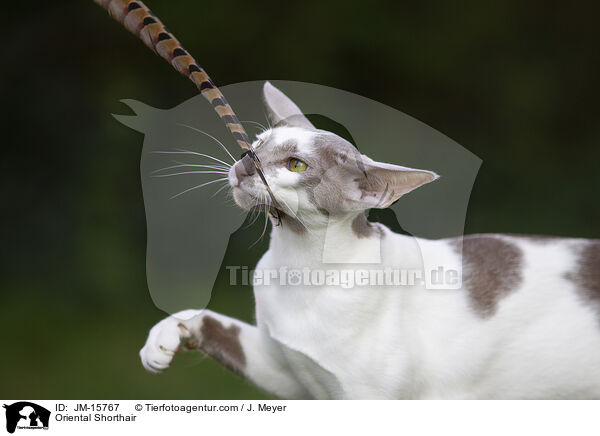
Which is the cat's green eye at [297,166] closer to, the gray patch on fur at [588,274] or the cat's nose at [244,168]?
the cat's nose at [244,168]

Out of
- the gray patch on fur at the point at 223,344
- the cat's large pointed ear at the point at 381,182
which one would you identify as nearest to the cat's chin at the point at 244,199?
the cat's large pointed ear at the point at 381,182

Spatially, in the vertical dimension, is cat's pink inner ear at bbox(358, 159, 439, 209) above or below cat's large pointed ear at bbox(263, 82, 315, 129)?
below

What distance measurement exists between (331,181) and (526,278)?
32 cm

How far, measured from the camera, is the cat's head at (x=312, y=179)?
77cm

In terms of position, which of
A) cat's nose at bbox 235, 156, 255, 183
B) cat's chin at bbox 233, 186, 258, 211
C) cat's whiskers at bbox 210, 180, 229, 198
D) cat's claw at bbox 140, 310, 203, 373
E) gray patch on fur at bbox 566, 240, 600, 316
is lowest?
cat's claw at bbox 140, 310, 203, 373

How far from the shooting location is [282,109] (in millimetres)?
879

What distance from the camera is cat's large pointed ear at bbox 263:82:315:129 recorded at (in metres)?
0.86

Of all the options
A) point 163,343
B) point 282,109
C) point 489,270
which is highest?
point 282,109

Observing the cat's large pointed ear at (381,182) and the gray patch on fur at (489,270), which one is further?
the gray patch on fur at (489,270)

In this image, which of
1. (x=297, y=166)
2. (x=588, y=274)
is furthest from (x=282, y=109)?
(x=588, y=274)

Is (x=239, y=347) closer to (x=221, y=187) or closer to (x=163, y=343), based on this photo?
(x=163, y=343)

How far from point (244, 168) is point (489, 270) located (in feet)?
1.23

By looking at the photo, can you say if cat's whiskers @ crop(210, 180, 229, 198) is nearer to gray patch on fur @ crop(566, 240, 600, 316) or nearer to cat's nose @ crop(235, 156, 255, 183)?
cat's nose @ crop(235, 156, 255, 183)

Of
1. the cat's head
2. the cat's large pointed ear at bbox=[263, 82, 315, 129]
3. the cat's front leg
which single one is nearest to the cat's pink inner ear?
the cat's head
